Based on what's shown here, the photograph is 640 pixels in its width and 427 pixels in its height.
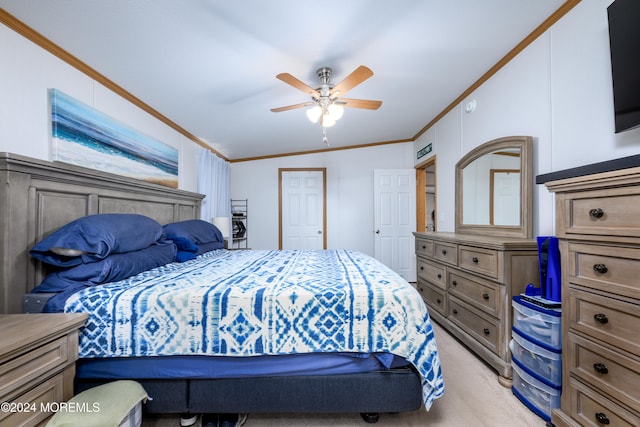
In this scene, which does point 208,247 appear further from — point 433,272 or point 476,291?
point 476,291

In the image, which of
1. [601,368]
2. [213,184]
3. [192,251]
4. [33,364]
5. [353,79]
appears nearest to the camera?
[33,364]

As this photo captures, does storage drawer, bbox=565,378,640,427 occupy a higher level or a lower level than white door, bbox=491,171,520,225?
lower

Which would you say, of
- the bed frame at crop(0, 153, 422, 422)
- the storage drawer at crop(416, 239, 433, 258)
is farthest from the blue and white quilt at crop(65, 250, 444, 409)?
the storage drawer at crop(416, 239, 433, 258)

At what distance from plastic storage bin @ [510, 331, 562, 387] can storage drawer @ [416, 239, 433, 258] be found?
1.22m

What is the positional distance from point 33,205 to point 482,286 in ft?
10.0

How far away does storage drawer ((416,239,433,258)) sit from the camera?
2.88 metres

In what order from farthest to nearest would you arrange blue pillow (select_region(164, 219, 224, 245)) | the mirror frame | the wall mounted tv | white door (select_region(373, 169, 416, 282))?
white door (select_region(373, 169, 416, 282))
blue pillow (select_region(164, 219, 224, 245))
the mirror frame
the wall mounted tv

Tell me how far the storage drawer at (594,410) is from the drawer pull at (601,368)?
0.35 feet

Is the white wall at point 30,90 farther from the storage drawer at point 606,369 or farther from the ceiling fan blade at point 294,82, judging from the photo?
the storage drawer at point 606,369

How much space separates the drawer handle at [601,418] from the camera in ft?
3.74

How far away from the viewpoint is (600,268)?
3.82 feet

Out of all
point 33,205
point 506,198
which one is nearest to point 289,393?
point 33,205

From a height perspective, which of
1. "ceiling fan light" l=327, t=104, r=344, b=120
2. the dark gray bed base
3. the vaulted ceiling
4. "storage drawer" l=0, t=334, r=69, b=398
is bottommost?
the dark gray bed base

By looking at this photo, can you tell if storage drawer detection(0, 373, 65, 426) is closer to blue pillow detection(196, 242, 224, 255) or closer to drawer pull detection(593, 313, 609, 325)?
blue pillow detection(196, 242, 224, 255)
